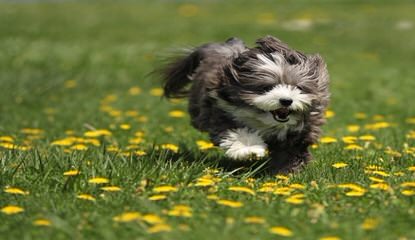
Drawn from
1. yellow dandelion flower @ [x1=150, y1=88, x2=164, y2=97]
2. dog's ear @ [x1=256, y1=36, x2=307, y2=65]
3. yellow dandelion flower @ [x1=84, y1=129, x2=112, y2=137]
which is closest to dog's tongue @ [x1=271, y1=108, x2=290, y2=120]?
dog's ear @ [x1=256, y1=36, x2=307, y2=65]

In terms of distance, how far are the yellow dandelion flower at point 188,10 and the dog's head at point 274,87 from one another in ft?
48.6

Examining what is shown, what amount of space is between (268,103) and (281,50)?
0.48 m

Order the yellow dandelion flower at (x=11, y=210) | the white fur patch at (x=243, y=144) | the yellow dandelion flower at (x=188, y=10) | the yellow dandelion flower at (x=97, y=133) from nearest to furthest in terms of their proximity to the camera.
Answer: the yellow dandelion flower at (x=11, y=210) → the white fur patch at (x=243, y=144) → the yellow dandelion flower at (x=97, y=133) → the yellow dandelion flower at (x=188, y=10)

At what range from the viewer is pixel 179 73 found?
6902 millimetres

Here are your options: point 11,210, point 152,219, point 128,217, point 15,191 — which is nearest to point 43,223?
point 11,210

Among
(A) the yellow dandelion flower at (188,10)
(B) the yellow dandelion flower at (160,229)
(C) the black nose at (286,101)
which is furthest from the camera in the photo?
(A) the yellow dandelion flower at (188,10)

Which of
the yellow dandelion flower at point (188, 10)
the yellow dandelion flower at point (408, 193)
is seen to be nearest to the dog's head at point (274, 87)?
the yellow dandelion flower at point (408, 193)

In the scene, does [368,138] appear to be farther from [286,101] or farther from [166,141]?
[166,141]

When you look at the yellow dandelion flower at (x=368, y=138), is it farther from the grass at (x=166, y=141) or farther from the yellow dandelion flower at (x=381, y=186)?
the yellow dandelion flower at (x=381, y=186)

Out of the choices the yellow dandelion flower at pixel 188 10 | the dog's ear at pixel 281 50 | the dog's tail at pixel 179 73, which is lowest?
the yellow dandelion flower at pixel 188 10

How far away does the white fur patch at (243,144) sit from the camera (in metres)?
5.20

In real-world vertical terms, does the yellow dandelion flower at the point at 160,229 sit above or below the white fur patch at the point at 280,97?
below

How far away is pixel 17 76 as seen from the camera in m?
11.4


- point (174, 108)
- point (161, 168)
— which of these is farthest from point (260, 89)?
point (174, 108)
